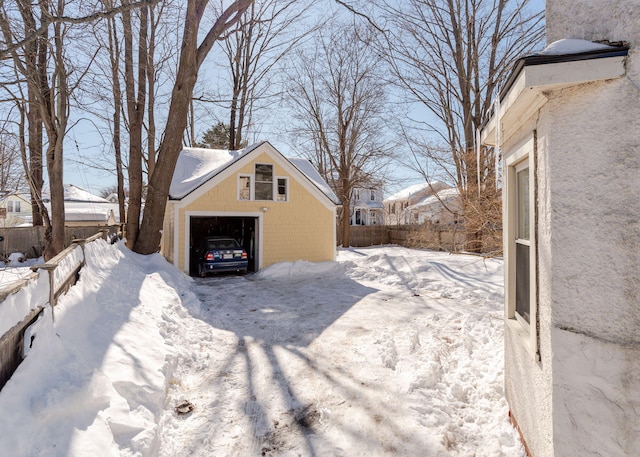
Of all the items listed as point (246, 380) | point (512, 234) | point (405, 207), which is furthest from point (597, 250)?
point (405, 207)

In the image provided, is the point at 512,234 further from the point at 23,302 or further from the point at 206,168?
the point at 206,168

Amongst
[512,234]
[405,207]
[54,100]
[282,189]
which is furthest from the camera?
[405,207]

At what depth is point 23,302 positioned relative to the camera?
2887 mm

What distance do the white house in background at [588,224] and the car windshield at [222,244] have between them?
41.6 ft

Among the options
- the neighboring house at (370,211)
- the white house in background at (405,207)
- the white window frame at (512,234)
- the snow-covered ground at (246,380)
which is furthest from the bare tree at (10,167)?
the neighboring house at (370,211)

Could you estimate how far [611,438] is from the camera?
216 centimetres

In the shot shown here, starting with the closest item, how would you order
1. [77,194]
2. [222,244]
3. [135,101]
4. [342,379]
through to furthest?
[342,379] < [135,101] < [222,244] < [77,194]

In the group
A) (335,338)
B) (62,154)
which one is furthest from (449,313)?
(62,154)

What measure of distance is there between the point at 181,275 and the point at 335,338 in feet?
23.4

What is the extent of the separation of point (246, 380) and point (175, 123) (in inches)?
381

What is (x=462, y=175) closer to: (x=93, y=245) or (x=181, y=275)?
(x=181, y=275)

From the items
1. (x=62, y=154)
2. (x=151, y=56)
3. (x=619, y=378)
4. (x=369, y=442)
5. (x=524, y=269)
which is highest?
(x=151, y=56)

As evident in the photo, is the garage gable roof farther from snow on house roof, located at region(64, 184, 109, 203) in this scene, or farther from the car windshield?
snow on house roof, located at region(64, 184, 109, 203)

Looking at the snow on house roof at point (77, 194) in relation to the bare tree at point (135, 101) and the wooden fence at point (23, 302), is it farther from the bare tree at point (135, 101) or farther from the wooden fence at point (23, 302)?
the wooden fence at point (23, 302)
